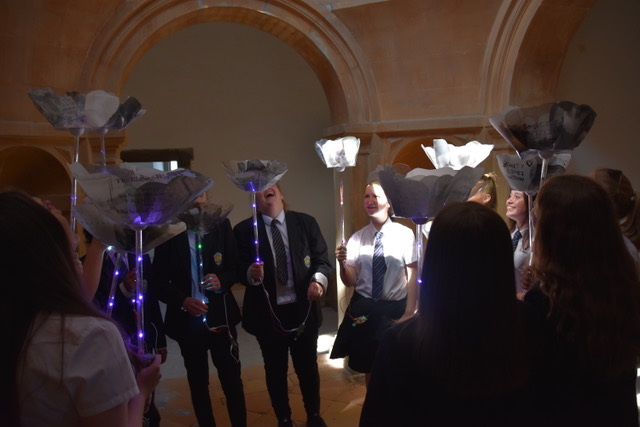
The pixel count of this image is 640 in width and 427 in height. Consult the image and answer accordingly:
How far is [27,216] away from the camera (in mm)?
1159

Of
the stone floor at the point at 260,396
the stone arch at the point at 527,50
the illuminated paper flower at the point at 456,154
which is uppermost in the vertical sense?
the stone arch at the point at 527,50

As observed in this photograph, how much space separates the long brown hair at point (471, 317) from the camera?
3.98ft

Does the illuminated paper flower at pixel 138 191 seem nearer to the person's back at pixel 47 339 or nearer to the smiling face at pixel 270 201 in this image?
the person's back at pixel 47 339

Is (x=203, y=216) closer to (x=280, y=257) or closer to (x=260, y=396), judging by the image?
(x=280, y=257)

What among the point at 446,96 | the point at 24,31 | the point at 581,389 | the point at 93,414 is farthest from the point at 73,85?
the point at 581,389

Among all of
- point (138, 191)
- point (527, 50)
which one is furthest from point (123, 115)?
point (527, 50)

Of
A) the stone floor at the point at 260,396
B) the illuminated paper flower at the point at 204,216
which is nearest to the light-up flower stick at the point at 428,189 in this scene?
the illuminated paper flower at the point at 204,216

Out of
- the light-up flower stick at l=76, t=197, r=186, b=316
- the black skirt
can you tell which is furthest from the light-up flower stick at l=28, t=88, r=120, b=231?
the black skirt

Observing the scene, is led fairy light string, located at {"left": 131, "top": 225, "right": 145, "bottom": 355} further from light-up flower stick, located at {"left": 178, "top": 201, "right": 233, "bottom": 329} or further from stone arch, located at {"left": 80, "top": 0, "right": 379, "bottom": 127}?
stone arch, located at {"left": 80, "top": 0, "right": 379, "bottom": 127}

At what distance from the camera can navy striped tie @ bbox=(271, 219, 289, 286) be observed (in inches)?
139

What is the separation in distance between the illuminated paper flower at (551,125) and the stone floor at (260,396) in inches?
92.6

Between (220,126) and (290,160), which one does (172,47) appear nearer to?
(220,126)

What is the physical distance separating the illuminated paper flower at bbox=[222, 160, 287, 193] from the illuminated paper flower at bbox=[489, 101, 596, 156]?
1.31 m

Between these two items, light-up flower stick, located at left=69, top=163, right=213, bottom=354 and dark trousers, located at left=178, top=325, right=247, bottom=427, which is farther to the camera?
dark trousers, located at left=178, top=325, right=247, bottom=427
